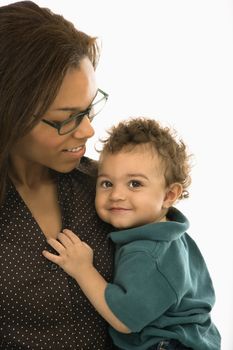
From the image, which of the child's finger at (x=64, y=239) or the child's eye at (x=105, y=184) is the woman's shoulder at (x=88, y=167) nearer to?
the child's eye at (x=105, y=184)

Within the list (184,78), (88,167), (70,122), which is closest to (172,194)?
(88,167)

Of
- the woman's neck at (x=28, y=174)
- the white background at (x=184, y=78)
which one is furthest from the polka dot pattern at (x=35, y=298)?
the white background at (x=184, y=78)

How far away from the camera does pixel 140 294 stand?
1.58 metres

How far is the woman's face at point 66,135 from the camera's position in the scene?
1.56 meters

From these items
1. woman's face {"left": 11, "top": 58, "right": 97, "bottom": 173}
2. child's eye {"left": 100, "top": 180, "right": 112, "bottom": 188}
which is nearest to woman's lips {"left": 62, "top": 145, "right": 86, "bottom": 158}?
woman's face {"left": 11, "top": 58, "right": 97, "bottom": 173}

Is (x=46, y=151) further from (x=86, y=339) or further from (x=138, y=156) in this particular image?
(x=86, y=339)

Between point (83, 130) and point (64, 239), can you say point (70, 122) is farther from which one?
point (64, 239)

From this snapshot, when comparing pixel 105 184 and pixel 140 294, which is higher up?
Answer: pixel 105 184

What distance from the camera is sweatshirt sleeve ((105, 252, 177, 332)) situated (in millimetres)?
1583

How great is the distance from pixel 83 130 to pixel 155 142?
23 cm

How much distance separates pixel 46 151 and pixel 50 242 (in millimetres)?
251

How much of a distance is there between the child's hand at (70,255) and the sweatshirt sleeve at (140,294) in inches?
4.0

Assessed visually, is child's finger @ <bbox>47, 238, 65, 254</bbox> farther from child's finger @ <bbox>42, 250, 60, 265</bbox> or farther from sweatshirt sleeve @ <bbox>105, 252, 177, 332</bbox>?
sweatshirt sleeve @ <bbox>105, 252, 177, 332</bbox>

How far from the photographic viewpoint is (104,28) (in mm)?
2711
